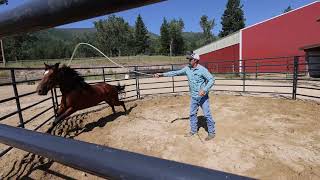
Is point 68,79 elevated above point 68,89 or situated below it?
above

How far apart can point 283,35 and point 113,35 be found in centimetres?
5969

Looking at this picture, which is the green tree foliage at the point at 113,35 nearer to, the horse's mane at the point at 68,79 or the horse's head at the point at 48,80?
the horse's mane at the point at 68,79

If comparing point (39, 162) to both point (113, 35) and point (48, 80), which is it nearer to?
point (48, 80)

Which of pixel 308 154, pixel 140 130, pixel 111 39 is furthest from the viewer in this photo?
pixel 111 39

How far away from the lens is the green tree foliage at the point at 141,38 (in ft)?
271

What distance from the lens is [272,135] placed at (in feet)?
18.8

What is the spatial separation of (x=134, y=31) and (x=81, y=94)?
259ft

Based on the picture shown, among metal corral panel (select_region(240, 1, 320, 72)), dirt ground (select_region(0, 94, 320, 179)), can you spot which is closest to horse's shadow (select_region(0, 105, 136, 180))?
dirt ground (select_region(0, 94, 320, 179))

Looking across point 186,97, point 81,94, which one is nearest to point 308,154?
point 81,94

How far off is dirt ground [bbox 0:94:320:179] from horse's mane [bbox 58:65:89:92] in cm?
100

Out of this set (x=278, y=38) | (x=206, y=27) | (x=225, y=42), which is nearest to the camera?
(x=278, y=38)

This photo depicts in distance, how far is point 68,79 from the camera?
6449mm

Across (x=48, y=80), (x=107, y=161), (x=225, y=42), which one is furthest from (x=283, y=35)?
(x=107, y=161)

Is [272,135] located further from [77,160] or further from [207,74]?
[77,160]
